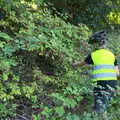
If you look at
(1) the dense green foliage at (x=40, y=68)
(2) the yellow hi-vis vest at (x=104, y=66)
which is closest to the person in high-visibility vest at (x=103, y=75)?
(2) the yellow hi-vis vest at (x=104, y=66)

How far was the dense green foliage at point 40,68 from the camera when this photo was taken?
7.32 meters

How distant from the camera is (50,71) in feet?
28.3

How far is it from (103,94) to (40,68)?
1.80 meters

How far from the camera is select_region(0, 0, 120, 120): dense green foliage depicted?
7.32m

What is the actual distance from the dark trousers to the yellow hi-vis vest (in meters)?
0.11

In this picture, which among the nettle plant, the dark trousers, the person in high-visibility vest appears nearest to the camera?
the dark trousers

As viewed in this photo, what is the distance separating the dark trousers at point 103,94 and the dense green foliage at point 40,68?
16 cm

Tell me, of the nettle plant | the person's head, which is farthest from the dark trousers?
the nettle plant

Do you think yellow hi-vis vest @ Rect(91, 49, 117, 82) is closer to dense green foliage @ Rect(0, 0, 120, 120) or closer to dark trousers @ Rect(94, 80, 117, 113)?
dark trousers @ Rect(94, 80, 117, 113)

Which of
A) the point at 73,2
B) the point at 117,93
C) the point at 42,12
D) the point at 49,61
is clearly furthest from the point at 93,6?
the point at 117,93

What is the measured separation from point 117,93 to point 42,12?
9.39 feet

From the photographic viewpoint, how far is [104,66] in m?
7.39

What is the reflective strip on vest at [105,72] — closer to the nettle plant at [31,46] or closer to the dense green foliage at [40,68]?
the dense green foliage at [40,68]

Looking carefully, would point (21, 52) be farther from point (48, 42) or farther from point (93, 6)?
point (93, 6)
